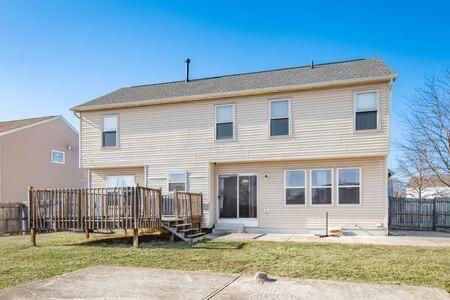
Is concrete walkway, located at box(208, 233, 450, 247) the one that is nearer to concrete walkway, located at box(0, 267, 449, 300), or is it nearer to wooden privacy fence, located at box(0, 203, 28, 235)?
concrete walkway, located at box(0, 267, 449, 300)

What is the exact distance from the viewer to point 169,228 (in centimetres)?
1080

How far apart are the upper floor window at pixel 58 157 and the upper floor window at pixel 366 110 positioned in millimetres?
17166

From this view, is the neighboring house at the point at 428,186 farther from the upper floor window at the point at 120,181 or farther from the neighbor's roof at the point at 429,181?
the upper floor window at the point at 120,181

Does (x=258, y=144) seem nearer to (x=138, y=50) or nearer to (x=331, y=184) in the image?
(x=331, y=184)

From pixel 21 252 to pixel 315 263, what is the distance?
6.85 metres

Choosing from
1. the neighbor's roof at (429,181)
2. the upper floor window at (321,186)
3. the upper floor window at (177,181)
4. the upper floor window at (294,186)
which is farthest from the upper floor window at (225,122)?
the neighbor's roof at (429,181)

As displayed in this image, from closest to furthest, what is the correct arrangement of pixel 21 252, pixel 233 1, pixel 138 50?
pixel 21 252 → pixel 233 1 → pixel 138 50

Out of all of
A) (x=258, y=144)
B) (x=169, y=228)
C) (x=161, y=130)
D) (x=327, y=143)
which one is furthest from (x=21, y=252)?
(x=327, y=143)

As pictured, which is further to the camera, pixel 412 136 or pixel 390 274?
pixel 412 136

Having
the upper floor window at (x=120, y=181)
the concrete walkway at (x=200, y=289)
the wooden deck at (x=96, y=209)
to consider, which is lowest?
the concrete walkway at (x=200, y=289)

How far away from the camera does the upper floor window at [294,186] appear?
12781 millimetres

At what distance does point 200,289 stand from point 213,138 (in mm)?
8534

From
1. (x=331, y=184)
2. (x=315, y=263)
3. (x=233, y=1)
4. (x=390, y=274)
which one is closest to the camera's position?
(x=390, y=274)

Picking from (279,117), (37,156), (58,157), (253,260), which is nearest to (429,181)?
(279,117)
